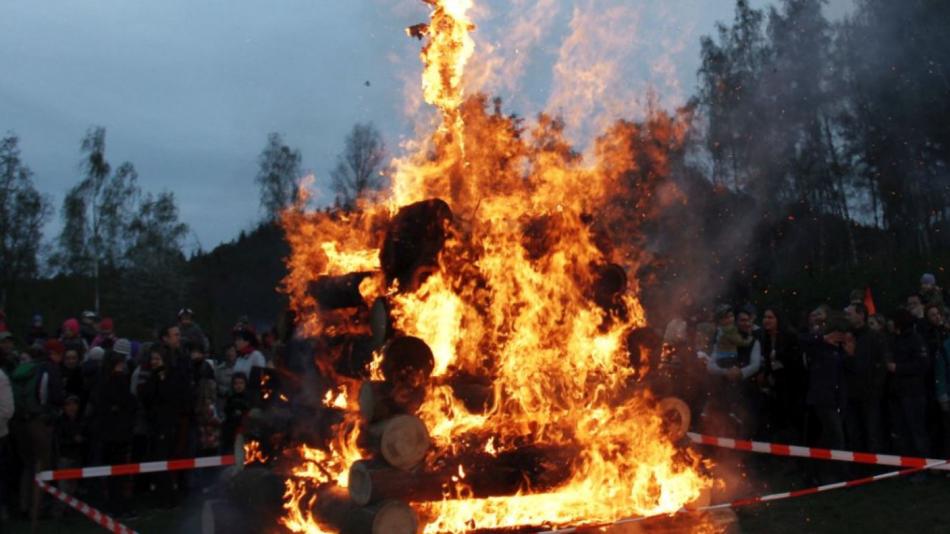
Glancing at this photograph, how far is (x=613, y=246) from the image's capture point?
26.5ft

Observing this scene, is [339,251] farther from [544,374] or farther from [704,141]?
[704,141]

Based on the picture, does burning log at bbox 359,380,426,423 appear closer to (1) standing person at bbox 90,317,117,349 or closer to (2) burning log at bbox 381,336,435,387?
(2) burning log at bbox 381,336,435,387

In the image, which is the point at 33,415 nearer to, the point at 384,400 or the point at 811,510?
the point at 384,400

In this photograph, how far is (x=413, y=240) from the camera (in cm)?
707

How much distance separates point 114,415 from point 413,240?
5.32 metres

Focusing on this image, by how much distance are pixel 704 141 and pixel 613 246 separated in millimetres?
9130

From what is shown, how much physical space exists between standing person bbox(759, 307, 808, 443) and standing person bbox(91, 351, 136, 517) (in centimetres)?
730

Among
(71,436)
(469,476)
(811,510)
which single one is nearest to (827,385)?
(811,510)

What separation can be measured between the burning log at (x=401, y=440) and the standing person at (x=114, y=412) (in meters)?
5.40

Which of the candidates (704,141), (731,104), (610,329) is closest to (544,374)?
(610,329)

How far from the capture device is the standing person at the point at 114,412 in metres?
10.5

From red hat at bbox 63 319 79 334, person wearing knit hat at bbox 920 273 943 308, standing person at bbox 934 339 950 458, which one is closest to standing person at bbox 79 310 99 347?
red hat at bbox 63 319 79 334

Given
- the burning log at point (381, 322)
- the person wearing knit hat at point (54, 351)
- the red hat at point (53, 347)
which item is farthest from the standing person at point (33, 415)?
the burning log at point (381, 322)

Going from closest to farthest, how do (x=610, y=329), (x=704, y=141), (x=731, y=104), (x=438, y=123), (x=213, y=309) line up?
(x=610, y=329) → (x=438, y=123) → (x=704, y=141) → (x=731, y=104) → (x=213, y=309)
